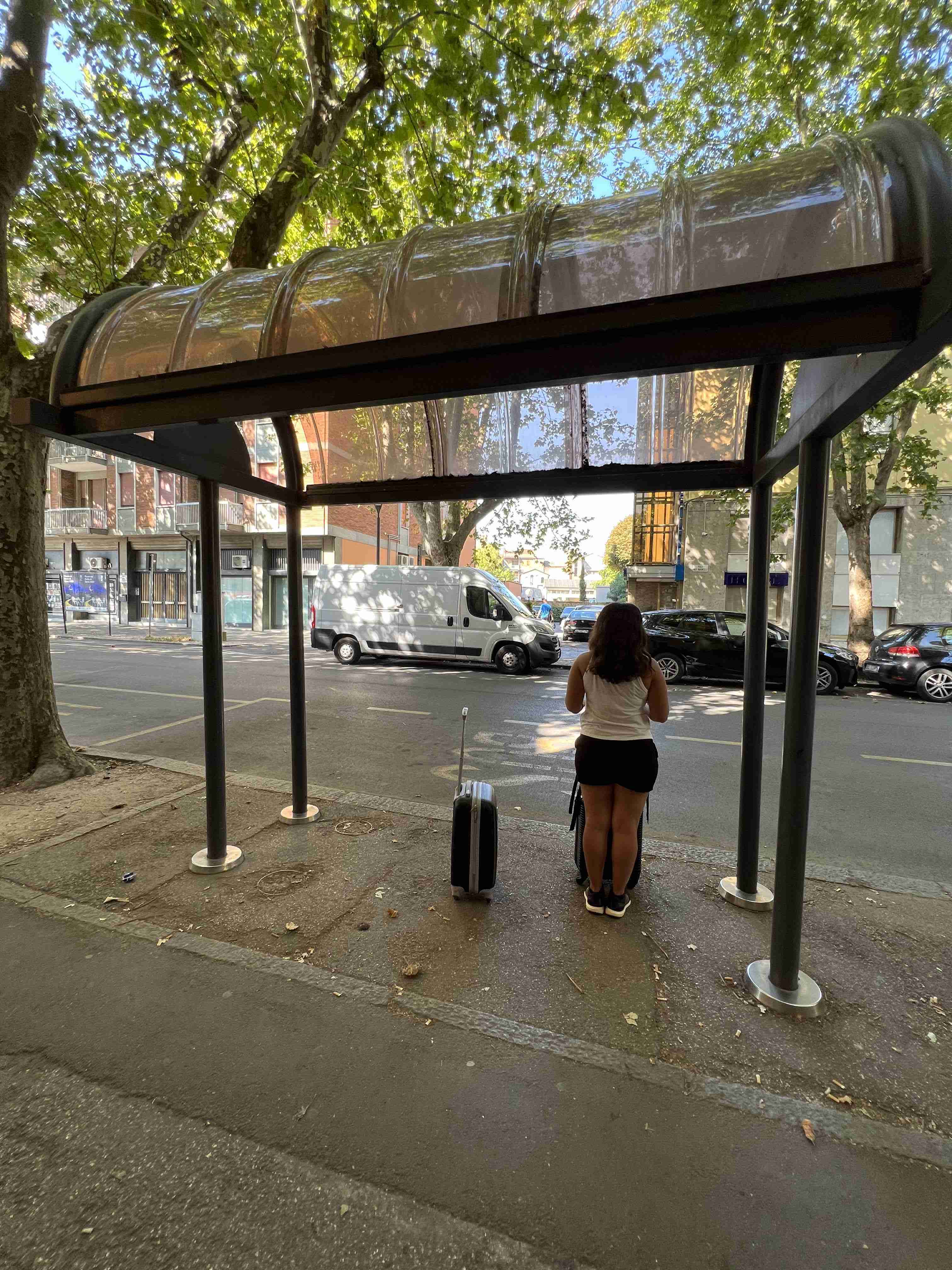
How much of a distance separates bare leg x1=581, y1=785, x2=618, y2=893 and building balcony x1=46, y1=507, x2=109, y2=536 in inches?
1172

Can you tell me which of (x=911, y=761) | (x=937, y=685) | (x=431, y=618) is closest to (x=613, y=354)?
(x=911, y=761)

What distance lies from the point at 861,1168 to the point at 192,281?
9765 mm

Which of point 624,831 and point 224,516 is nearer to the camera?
point 624,831

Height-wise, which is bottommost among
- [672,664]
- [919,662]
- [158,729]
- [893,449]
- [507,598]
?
[158,729]

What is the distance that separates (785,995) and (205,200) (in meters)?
7.02

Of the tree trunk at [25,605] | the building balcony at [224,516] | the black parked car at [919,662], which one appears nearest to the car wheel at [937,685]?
the black parked car at [919,662]

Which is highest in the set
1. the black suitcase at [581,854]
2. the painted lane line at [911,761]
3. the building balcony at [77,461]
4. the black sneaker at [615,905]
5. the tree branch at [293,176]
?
the building balcony at [77,461]

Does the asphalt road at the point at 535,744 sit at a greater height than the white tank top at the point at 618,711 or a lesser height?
lesser

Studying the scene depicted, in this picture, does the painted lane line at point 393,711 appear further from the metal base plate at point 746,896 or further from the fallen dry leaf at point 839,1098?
the fallen dry leaf at point 839,1098

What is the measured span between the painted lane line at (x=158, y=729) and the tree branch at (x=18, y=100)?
4366 mm

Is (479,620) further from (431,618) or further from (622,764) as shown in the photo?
(622,764)

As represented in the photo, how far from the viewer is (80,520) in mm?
26469

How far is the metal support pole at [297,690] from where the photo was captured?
4250mm

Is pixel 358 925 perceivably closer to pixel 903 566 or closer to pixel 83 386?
pixel 83 386
